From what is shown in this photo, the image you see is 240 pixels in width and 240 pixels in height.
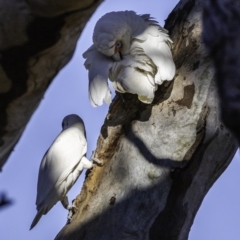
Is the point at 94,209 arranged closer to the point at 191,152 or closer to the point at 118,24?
the point at 191,152

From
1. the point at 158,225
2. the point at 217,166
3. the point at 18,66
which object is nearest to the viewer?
the point at 18,66

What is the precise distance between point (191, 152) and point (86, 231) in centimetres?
52

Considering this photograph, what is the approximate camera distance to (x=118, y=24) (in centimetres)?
323

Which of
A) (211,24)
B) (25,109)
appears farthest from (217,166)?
(211,24)

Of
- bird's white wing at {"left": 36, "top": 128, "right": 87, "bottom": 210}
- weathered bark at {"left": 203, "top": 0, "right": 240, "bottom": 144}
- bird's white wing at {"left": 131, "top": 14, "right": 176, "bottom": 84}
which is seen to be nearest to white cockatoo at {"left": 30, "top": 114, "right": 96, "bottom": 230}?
bird's white wing at {"left": 36, "top": 128, "right": 87, "bottom": 210}

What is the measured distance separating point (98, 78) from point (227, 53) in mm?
2381

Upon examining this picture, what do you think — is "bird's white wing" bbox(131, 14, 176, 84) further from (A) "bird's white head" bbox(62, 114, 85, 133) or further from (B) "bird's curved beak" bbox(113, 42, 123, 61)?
(A) "bird's white head" bbox(62, 114, 85, 133)

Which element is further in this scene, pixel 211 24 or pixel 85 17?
pixel 85 17

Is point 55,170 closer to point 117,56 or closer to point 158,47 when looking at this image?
point 117,56

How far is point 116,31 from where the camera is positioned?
3.18 meters

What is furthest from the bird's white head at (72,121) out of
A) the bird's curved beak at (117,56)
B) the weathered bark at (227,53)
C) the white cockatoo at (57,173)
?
the weathered bark at (227,53)

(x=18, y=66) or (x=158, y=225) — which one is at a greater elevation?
(x=18, y=66)

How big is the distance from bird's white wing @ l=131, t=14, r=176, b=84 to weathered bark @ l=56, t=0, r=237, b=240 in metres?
0.07

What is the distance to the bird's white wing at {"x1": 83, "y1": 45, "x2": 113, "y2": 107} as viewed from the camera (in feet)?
9.78
